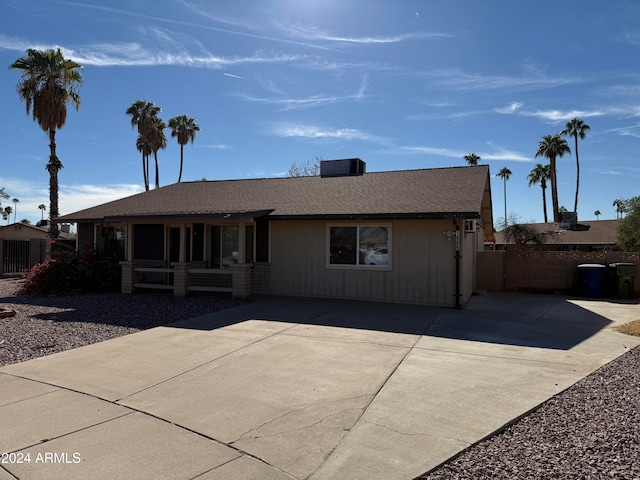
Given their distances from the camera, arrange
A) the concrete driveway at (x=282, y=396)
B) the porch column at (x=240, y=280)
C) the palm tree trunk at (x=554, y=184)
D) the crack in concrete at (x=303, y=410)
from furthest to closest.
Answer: the palm tree trunk at (x=554, y=184) → the porch column at (x=240, y=280) → the crack in concrete at (x=303, y=410) → the concrete driveway at (x=282, y=396)

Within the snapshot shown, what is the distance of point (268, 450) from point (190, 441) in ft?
2.26

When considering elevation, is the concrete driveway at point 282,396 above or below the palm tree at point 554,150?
below

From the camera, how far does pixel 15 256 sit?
21.5 metres

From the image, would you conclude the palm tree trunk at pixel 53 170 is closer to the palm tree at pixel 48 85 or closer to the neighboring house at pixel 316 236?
the palm tree at pixel 48 85

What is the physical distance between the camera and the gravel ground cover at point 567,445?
3.14m

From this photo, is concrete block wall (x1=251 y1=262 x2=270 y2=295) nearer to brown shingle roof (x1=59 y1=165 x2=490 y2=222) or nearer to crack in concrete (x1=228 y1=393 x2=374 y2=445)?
brown shingle roof (x1=59 y1=165 x2=490 y2=222)

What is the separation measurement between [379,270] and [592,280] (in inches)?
290

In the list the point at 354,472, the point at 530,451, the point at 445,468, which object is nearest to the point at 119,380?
the point at 354,472

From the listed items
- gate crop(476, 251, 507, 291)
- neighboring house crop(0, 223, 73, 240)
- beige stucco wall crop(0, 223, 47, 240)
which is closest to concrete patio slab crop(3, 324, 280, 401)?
gate crop(476, 251, 507, 291)

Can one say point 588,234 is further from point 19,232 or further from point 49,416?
point 19,232

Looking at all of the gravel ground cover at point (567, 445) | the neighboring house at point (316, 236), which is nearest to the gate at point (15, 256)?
the neighboring house at point (316, 236)

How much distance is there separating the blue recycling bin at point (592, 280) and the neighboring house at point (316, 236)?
339 centimetres

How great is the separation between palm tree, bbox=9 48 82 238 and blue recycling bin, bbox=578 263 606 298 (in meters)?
21.4

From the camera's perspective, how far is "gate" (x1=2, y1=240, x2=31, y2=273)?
21.3 meters
